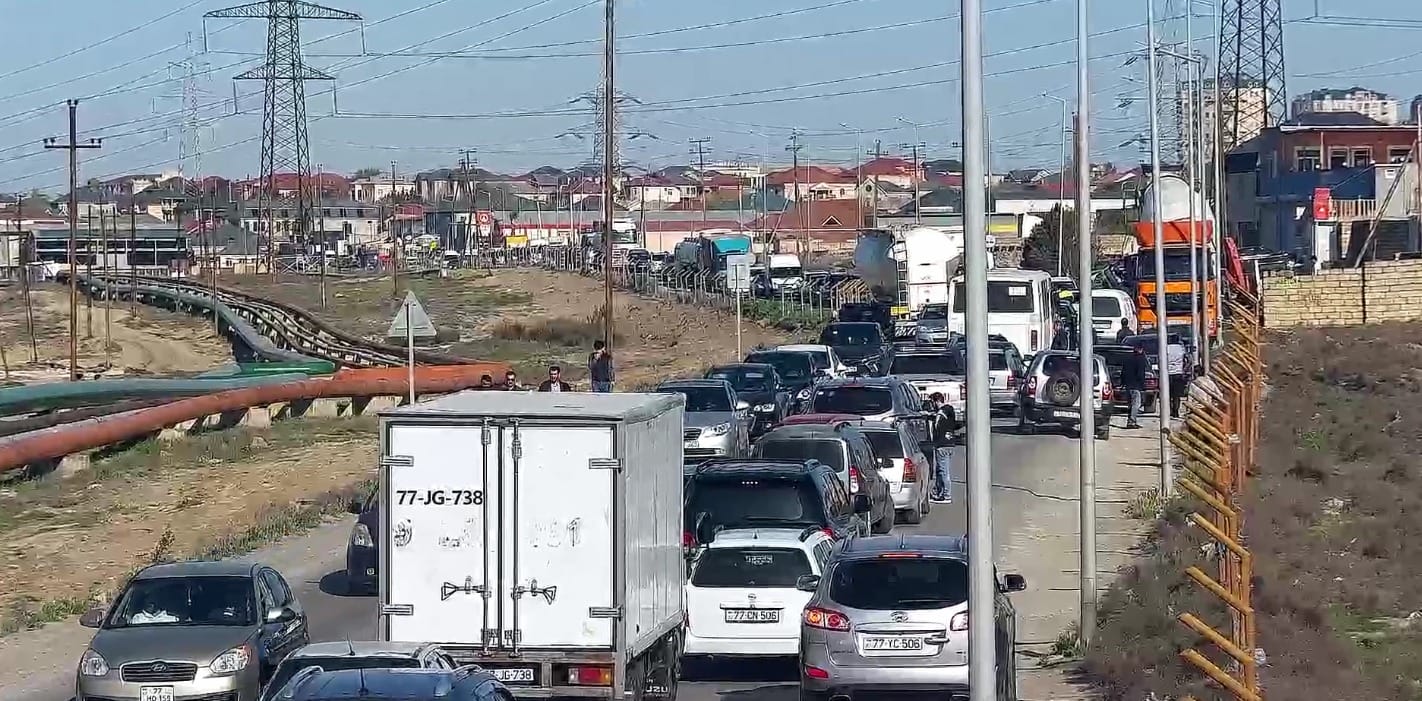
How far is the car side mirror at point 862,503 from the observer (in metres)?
21.9

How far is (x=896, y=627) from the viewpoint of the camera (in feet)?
43.7

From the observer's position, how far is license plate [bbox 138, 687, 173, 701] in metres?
14.1

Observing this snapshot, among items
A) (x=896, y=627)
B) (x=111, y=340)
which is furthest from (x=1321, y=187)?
(x=896, y=627)

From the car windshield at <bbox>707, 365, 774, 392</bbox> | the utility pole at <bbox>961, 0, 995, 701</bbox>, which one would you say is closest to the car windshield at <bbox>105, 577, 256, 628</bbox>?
the utility pole at <bbox>961, 0, 995, 701</bbox>

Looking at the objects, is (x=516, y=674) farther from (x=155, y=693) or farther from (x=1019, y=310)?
(x=1019, y=310)

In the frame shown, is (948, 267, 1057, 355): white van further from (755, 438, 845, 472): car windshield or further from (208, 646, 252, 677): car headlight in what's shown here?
(208, 646, 252, 677): car headlight

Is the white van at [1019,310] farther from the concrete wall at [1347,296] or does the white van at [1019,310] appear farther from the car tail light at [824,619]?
the car tail light at [824,619]

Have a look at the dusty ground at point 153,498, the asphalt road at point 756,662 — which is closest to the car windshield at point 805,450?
the asphalt road at point 756,662

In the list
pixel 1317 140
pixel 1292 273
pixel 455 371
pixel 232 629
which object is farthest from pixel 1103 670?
pixel 1317 140

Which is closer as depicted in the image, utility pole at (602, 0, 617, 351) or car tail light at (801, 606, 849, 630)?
car tail light at (801, 606, 849, 630)

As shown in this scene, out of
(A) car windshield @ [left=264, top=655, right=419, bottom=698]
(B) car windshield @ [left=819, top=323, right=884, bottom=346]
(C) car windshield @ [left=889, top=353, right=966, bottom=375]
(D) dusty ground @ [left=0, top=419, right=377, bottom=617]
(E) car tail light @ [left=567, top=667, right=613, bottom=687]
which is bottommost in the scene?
(D) dusty ground @ [left=0, top=419, right=377, bottom=617]

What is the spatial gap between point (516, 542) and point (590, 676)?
1.03 m

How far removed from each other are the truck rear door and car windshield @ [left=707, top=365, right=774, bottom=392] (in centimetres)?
2506

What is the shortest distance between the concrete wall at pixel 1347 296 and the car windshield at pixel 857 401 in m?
37.8
